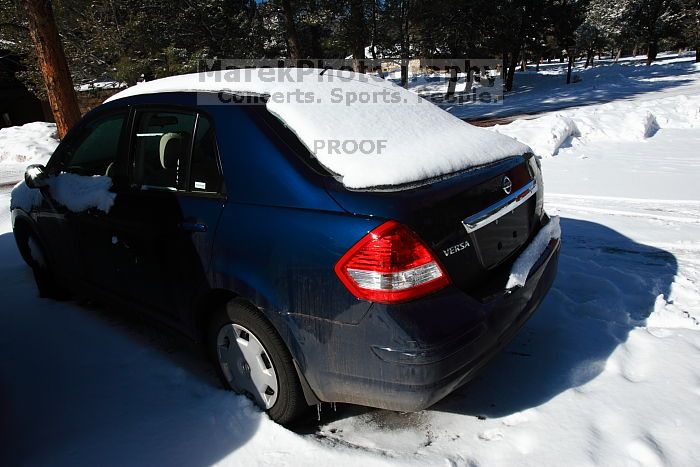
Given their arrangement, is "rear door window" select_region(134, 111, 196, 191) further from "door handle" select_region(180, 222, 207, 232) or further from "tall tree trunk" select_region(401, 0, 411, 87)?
"tall tree trunk" select_region(401, 0, 411, 87)

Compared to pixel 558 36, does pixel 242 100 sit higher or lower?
lower

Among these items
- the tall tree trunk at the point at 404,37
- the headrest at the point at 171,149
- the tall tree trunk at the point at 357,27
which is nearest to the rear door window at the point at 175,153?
the headrest at the point at 171,149

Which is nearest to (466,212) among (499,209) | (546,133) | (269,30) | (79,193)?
(499,209)

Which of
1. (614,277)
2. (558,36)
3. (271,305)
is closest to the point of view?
(271,305)

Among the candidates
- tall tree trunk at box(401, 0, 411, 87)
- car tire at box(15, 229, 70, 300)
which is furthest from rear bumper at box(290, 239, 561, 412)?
tall tree trunk at box(401, 0, 411, 87)

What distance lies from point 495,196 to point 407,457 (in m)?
1.24

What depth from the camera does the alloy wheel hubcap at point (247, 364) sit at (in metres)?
2.33

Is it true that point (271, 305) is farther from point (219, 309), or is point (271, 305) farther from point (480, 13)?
point (480, 13)

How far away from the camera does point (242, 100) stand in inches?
98.0

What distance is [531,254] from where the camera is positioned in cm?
248

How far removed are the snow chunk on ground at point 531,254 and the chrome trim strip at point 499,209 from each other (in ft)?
0.77

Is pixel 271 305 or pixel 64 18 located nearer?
pixel 271 305

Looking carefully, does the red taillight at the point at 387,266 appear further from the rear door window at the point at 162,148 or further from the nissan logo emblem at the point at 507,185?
the rear door window at the point at 162,148

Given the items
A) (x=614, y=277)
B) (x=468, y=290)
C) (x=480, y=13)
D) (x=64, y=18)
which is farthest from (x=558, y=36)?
(x=468, y=290)
